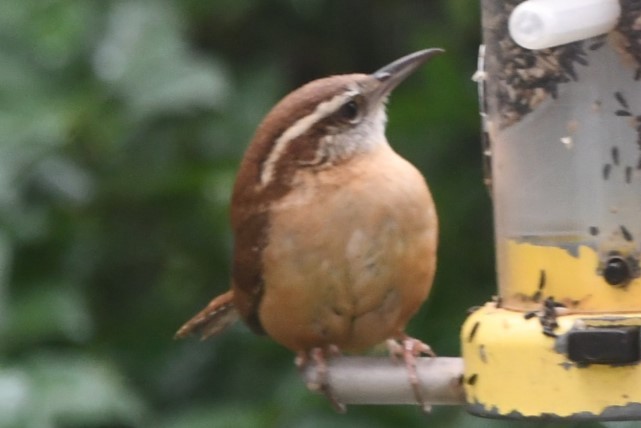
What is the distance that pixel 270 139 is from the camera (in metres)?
3.94

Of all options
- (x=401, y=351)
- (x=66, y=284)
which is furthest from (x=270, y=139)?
(x=66, y=284)

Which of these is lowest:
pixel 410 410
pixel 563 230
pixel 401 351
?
pixel 410 410

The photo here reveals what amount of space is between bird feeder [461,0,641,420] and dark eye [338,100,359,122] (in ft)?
2.14

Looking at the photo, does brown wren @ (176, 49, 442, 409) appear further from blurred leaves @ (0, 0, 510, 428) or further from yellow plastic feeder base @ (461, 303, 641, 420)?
blurred leaves @ (0, 0, 510, 428)

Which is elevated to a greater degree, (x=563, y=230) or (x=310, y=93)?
(x=310, y=93)

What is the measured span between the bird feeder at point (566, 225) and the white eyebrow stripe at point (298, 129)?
2.10 feet

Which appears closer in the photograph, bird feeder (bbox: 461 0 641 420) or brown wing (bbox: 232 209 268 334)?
bird feeder (bbox: 461 0 641 420)

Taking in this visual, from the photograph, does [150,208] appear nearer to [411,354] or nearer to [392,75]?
[392,75]

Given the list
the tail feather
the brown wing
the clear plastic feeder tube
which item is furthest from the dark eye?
the tail feather

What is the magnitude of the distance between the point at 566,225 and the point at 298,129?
924mm

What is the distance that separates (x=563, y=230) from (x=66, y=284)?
6.88 ft

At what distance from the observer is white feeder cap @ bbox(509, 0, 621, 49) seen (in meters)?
2.95

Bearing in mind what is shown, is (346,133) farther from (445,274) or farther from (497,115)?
(445,274)

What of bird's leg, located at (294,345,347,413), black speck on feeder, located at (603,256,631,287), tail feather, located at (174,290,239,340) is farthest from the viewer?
tail feather, located at (174,290,239,340)
